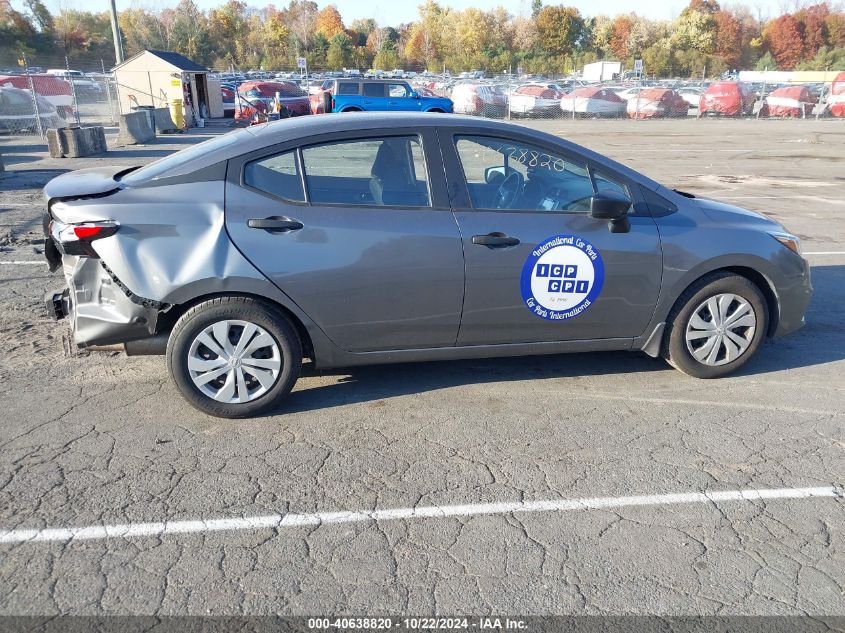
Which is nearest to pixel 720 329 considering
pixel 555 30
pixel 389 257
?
pixel 389 257

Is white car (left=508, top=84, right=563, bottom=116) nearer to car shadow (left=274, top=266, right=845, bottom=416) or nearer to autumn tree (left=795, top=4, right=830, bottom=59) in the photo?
car shadow (left=274, top=266, right=845, bottom=416)

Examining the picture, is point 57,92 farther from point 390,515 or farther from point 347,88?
point 390,515

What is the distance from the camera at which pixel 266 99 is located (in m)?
30.1

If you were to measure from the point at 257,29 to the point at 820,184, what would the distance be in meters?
96.7

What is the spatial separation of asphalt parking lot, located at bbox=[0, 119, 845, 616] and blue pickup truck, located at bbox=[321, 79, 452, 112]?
71.7 ft

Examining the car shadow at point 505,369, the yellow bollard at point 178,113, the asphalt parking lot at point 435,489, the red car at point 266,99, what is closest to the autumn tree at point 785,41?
the red car at point 266,99

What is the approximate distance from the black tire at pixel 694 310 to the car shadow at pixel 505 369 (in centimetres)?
25

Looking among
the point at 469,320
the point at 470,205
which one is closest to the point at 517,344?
the point at 469,320

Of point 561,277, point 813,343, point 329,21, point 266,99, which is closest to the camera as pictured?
point 561,277

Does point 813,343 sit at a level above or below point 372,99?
below

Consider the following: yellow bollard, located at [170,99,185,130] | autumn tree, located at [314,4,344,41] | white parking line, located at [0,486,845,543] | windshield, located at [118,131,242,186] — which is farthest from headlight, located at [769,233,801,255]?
autumn tree, located at [314,4,344,41]

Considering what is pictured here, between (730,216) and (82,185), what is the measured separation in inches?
165

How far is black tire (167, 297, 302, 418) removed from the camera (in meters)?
3.93

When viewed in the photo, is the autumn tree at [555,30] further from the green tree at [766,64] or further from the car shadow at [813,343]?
the car shadow at [813,343]
